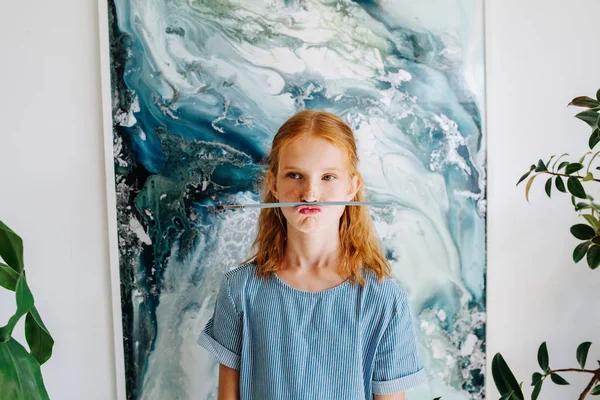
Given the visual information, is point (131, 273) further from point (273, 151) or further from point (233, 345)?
point (273, 151)

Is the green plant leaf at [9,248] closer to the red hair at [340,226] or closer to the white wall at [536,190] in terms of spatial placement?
the red hair at [340,226]

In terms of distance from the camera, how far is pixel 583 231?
114cm

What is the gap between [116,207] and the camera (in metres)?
1.24

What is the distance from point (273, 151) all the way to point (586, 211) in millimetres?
832

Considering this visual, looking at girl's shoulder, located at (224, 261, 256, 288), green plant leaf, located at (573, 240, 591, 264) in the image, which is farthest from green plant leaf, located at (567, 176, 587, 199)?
girl's shoulder, located at (224, 261, 256, 288)

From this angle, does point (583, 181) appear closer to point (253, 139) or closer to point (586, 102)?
point (586, 102)

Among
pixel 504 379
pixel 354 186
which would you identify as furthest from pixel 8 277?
pixel 504 379

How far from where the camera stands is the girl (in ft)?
3.13

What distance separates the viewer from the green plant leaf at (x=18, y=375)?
83 cm

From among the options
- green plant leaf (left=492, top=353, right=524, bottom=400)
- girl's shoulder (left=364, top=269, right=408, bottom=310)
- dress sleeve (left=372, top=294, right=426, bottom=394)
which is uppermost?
girl's shoulder (left=364, top=269, right=408, bottom=310)

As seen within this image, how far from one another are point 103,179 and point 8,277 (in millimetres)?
398

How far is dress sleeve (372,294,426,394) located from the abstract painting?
1.04 ft

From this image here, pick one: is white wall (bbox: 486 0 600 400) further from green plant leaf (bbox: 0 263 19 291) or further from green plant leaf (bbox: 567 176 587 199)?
green plant leaf (bbox: 0 263 19 291)

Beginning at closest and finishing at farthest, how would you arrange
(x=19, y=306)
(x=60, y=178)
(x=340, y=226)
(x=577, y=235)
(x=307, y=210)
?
Result: (x=19, y=306), (x=307, y=210), (x=340, y=226), (x=577, y=235), (x=60, y=178)
